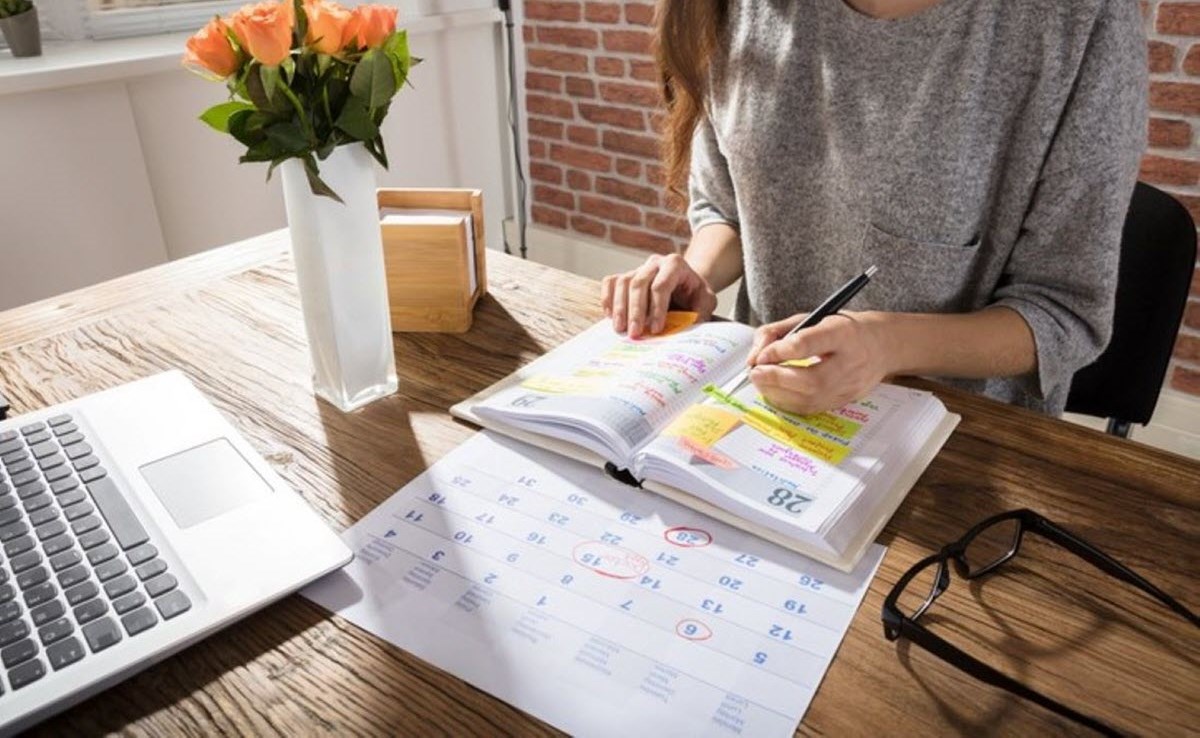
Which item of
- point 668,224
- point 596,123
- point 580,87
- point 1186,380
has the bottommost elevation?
point 1186,380

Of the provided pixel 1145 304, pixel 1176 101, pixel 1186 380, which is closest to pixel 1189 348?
pixel 1186 380

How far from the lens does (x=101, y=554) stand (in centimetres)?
57

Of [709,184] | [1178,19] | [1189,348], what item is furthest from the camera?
[1189,348]

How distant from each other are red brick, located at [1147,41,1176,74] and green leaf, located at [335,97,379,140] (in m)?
1.65

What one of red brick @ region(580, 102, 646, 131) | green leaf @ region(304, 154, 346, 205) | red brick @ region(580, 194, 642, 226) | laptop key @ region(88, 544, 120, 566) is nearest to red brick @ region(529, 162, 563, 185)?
red brick @ region(580, 194, 642, 226)

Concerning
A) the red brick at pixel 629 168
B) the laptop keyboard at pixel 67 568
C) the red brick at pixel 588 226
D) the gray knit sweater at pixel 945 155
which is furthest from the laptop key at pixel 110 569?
the red brick at pixel 588 226

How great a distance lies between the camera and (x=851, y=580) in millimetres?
586

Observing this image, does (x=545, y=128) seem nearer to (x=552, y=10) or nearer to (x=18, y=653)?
(x=552, y=10)

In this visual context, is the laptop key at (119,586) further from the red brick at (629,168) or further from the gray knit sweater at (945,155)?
the red brick at (629,168)

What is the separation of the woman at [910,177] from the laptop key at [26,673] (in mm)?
541

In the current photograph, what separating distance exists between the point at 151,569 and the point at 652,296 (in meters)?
0.54

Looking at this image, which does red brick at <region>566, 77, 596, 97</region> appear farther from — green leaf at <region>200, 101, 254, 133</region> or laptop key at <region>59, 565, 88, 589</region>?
laptop key at <region>59, 565, 88, 589</region>

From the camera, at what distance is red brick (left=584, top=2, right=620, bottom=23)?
2.42 meters

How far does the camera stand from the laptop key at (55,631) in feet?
1.68
